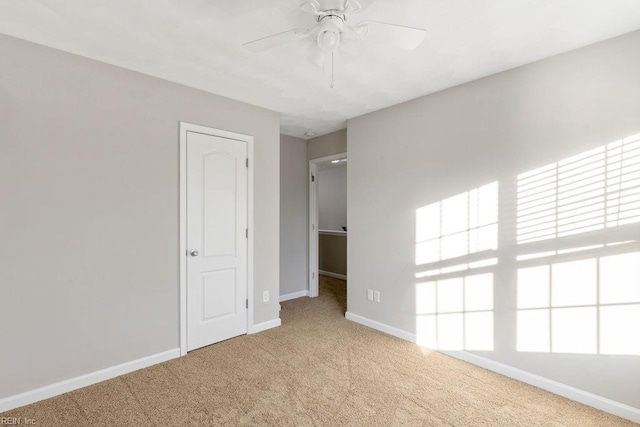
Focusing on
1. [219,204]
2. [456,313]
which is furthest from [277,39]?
[456,313]

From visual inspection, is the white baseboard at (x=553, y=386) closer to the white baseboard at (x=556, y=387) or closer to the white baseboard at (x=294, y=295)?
the white baseboard at (x=556, y=387)

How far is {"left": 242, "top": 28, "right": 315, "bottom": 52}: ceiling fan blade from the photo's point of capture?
1686 mm

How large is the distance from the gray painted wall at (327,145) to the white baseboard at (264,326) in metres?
2.45

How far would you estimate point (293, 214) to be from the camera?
472 cm

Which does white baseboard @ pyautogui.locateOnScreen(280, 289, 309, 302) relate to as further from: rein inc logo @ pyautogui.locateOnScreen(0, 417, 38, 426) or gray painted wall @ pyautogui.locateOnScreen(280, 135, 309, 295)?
rein inc logo @ pyautogui.locateOnScreen(0, 417, 38, 426)

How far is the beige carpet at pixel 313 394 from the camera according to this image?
1.97 metres

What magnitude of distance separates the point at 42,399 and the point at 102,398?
0.40m

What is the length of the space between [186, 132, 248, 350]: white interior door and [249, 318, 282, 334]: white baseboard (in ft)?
0.32

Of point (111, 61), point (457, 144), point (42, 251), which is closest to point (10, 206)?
point (42, 251)

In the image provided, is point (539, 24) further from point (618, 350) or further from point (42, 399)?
point (42, 399)

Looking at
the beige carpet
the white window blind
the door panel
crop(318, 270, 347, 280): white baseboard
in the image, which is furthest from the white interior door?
crop(318, 270, 347, 280): white baseboard

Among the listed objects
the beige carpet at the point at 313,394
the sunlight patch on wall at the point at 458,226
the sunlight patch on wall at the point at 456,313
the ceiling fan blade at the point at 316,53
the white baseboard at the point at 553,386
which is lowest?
the beige carpet at the point at 313,394

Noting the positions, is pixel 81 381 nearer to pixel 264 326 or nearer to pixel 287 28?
pixel 264 326

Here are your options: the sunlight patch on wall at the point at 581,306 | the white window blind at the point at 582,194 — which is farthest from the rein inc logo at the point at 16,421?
the white window blind at the point at 582,194
